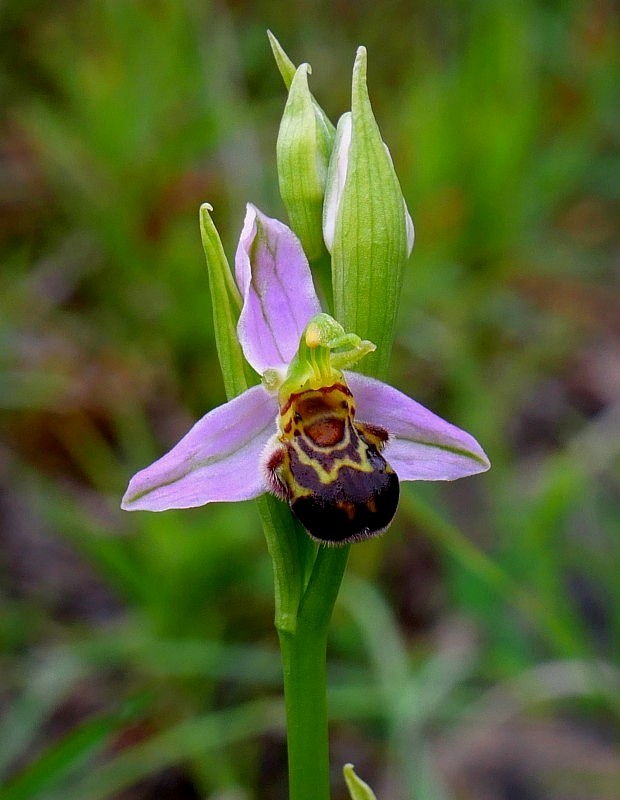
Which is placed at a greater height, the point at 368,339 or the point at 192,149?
the point at 192,149

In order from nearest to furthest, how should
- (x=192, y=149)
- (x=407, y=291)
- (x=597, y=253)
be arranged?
(x=407, y=291) → (x=192, y=149) → (x=597, y=253)

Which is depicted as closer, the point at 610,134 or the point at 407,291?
the point at 407,291

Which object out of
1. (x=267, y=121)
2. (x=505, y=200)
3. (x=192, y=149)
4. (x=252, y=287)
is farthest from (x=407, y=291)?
(x=252, y=287)

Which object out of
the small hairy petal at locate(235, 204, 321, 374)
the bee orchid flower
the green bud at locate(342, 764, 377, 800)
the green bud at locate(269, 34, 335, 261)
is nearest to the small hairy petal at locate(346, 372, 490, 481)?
the bee orchid flower

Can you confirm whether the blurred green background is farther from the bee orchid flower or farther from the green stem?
the bee orchid flower

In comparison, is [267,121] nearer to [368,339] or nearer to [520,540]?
[520,540]

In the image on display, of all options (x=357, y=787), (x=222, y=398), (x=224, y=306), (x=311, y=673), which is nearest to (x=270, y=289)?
(x=224, y=306)
